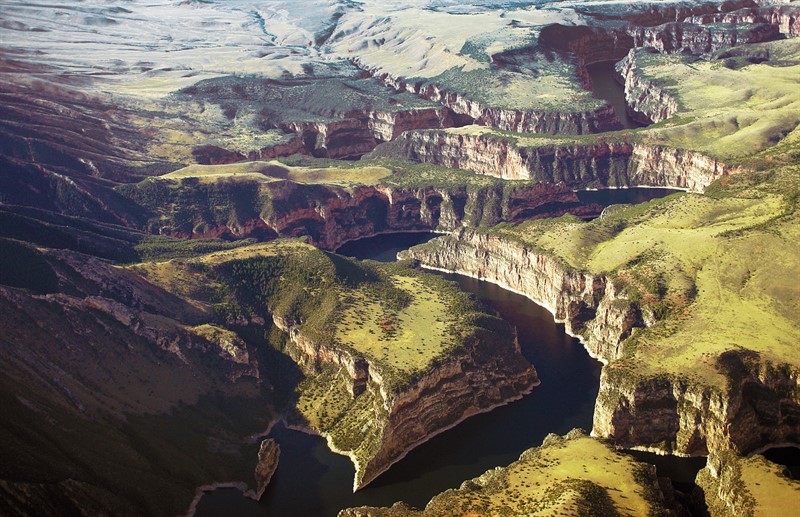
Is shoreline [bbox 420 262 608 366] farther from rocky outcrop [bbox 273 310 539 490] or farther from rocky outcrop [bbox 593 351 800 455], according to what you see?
rocky outcrop [bbox 593 351 800 455]

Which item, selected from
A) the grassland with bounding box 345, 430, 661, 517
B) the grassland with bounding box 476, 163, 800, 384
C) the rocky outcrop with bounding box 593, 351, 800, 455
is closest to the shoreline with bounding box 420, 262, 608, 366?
the grassland with bounding box 476, 163, 800, 384

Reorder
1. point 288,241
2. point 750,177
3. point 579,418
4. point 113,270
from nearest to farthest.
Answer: point 579,418 < point 113,270 < point 288,241 < point 750,177

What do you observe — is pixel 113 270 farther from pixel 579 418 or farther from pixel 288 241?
pixel 579 418

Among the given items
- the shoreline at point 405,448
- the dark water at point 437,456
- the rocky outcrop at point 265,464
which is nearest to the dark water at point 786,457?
the dark water at point 437,456

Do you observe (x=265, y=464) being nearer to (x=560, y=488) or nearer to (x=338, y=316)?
(x=338, y=316)

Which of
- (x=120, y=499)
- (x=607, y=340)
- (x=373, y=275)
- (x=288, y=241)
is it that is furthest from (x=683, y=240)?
(x=120, y=499)
